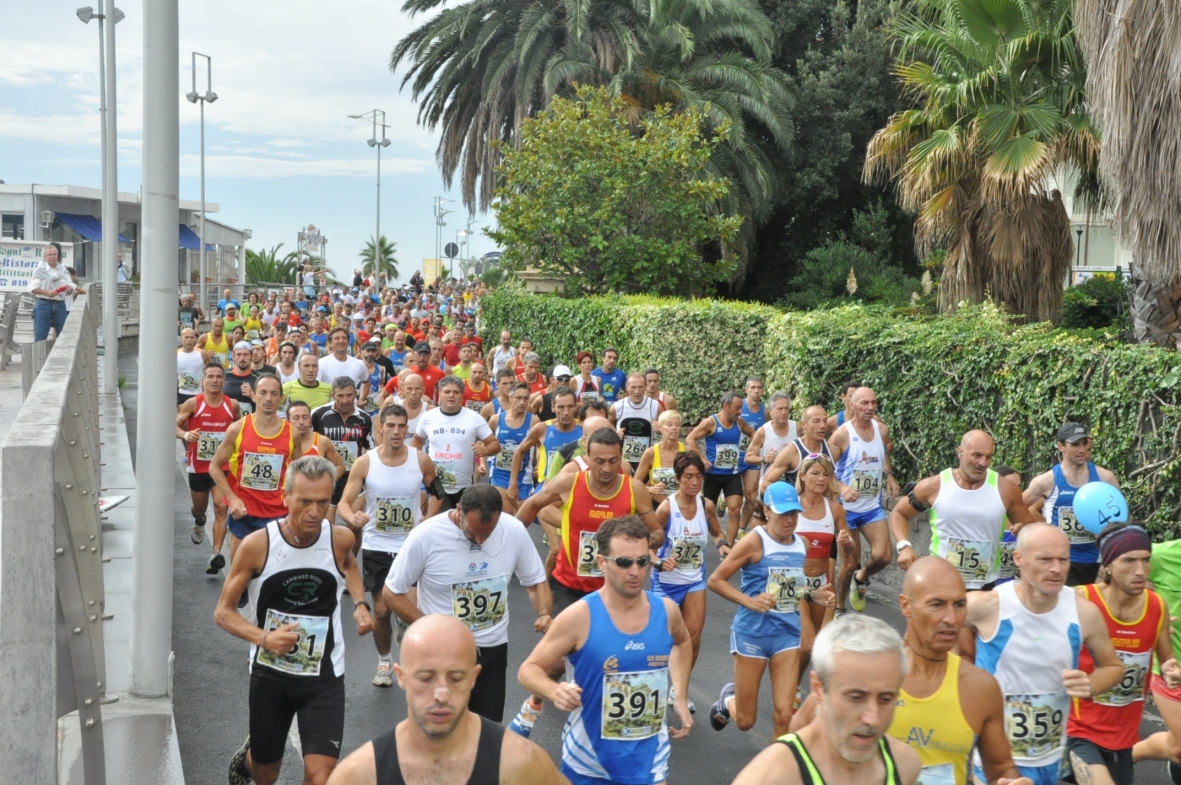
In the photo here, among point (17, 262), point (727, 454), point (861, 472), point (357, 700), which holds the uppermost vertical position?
point (17, 262)

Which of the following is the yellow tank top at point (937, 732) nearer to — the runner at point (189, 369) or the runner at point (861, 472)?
the runner at point (861, 472)

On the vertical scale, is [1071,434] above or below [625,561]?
above

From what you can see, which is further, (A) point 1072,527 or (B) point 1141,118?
(B) point 1141,118

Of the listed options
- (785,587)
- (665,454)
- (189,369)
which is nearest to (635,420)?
(665,454)

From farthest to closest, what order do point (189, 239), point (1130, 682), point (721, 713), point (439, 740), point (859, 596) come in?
point (189, 239) < point (859, 596) < point (721, 713) < point (1130, 682) < point (439, 740)

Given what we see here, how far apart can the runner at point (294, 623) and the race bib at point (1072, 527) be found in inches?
211

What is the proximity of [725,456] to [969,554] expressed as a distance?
4.73 metres

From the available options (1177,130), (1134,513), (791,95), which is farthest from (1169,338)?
(791,95)

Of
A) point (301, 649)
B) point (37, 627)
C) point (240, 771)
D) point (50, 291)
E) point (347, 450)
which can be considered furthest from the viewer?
point (50, 291)

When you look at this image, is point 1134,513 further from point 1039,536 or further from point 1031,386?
point 1039,536

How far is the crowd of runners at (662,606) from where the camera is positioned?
3.56 meters

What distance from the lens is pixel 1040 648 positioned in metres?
5.34

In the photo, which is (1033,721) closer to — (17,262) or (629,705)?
(629,705)

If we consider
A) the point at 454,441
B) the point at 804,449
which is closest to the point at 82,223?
the point at 454,441
